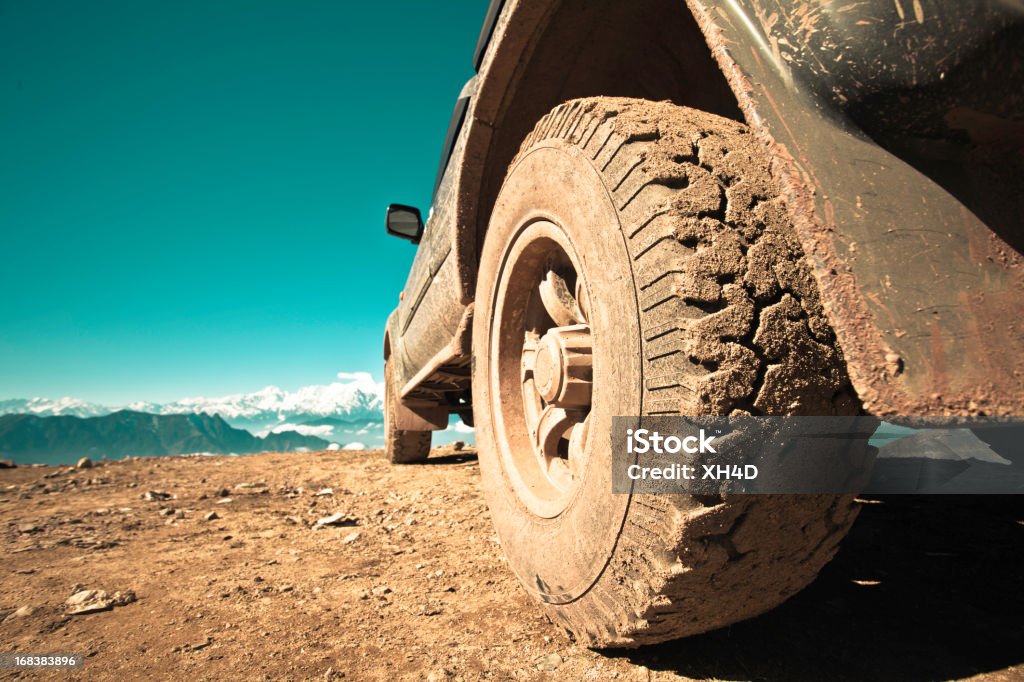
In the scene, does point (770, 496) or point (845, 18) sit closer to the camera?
point (845, 18)

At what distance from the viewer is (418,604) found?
1847 millimetres

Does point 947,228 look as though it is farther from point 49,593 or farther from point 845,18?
point 49,593

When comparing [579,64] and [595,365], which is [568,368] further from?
[579,64]

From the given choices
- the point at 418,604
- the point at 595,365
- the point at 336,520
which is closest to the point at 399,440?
the point at 336,520

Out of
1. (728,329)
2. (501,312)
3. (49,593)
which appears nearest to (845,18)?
(728,329)

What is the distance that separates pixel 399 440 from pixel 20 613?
3.45 m

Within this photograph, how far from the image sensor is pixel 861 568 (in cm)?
193

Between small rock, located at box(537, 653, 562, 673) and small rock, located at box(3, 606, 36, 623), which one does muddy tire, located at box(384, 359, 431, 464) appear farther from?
small rock, located at box(537, 653, 562, 673)

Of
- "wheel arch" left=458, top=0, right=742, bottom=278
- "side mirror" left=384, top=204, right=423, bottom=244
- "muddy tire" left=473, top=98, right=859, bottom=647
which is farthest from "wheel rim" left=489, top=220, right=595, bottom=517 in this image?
"side mirror" left=384, top=204, right=423, bottom=244

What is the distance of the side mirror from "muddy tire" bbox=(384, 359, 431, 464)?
1.57m

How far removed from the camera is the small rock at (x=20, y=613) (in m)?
1.87

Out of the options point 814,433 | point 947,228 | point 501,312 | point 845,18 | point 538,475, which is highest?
point 845,18

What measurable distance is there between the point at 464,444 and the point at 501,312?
591 cm

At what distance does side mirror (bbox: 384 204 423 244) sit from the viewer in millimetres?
4180
